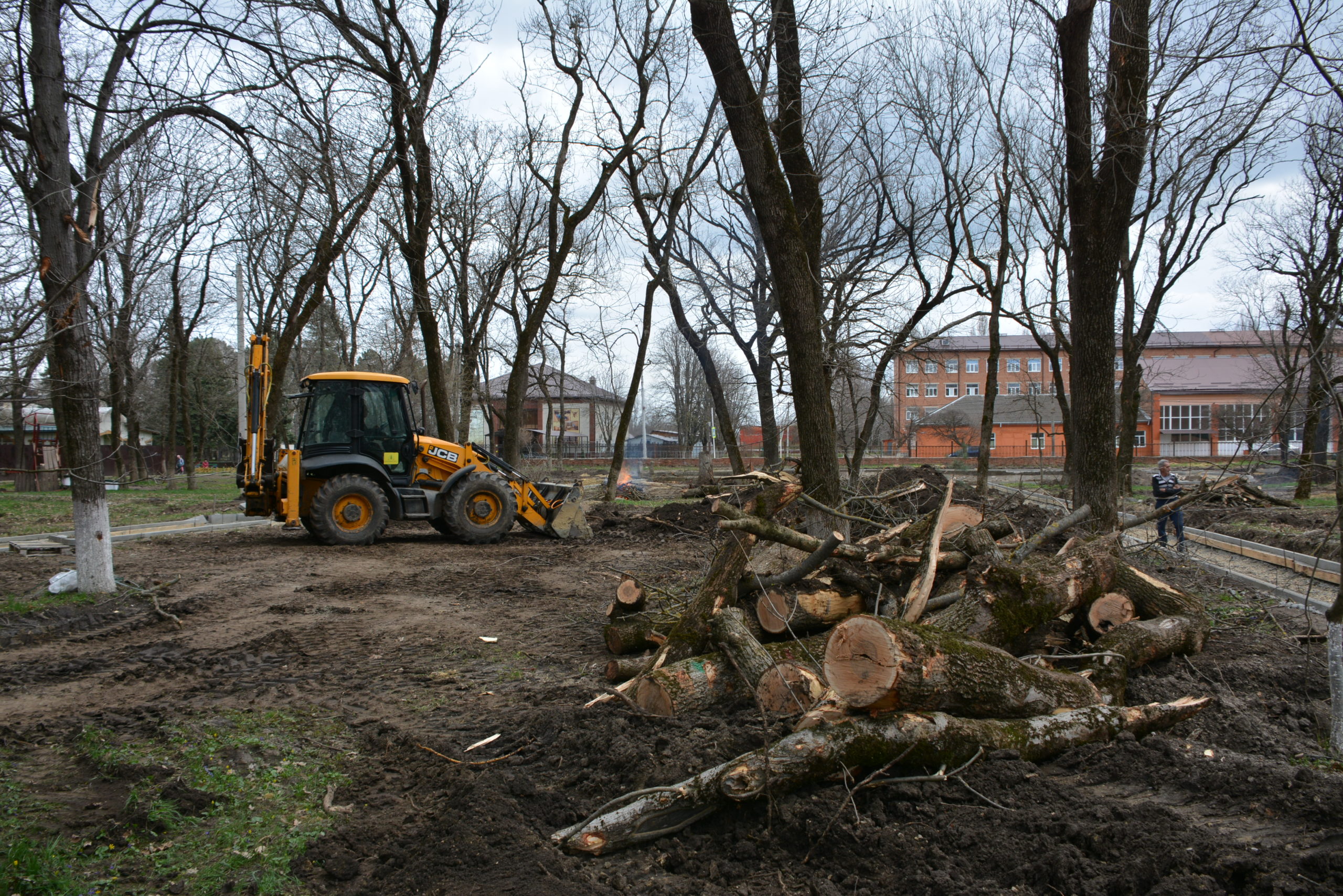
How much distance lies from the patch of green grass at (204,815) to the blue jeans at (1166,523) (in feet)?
25.0

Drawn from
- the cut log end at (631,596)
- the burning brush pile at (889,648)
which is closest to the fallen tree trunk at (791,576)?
the burning brush pile at (889,648)

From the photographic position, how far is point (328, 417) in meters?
12.8

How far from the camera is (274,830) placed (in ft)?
11.7

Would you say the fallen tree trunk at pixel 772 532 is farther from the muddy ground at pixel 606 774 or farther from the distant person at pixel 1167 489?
the distant person at pixel 1167 489

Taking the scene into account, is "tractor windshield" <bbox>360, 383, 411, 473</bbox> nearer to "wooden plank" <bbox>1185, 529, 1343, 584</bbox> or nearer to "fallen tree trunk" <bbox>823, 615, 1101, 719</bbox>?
"fallen tree trunk" <bbox>823, 615, 1101, 719</bbox>

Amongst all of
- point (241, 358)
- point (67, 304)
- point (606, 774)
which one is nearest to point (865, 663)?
point (606, 774)

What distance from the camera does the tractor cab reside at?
12.8 meters

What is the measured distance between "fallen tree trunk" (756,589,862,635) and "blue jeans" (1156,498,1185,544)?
155 inches

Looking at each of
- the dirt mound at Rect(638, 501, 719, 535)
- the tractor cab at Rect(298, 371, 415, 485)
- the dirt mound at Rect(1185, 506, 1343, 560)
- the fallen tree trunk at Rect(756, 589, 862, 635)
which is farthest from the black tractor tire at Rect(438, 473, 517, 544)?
the dirt mound at Rect(1185, 506, 1343, 560)

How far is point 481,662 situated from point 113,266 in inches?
934

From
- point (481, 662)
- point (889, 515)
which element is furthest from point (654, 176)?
point (481, 662)

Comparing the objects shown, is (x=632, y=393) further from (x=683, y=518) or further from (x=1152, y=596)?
(x=1152, y=596)

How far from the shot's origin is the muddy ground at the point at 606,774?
3.12m

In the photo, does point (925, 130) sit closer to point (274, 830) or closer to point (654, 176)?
point (654, 176)
